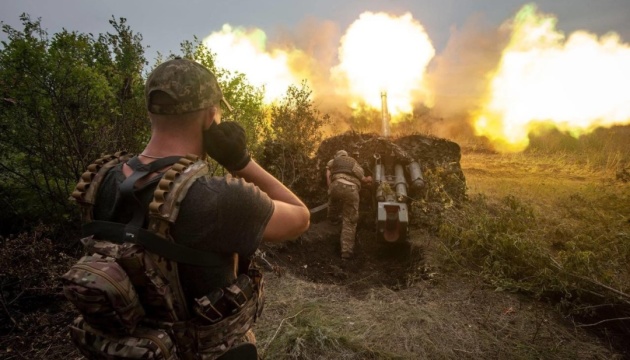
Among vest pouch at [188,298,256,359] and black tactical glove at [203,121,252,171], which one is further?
black tactical glove at [203,121,252,171]

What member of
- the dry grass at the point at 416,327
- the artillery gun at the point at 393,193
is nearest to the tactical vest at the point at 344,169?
the artillery gun at the point at 393,193

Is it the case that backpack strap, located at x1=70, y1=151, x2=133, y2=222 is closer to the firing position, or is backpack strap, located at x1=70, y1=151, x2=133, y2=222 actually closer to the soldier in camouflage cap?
the soldier in camouflage cap

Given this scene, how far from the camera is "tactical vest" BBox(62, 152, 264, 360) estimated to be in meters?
1.28

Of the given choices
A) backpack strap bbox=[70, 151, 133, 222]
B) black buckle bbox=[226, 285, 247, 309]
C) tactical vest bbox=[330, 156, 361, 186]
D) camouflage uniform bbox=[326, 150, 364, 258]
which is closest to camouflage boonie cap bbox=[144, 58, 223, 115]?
backpack strap bbox=[70, 151, 133, 222]

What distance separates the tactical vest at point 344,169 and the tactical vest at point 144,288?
18.8ft

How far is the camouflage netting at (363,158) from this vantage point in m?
8.27

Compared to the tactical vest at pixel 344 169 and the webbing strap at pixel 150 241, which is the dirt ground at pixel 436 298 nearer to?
the tactical vest at pixel 344 169

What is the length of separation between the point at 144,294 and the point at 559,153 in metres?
19.9

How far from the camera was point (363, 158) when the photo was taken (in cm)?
871

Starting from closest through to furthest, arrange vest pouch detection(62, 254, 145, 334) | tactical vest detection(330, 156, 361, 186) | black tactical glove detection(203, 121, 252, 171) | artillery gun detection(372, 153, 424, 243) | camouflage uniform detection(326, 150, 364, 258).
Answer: vest pouch detection(62, 254, 145, 334) → black tactical glove detection(203, 121, 252, 171) → artillery gun detection(372, 153, 424, 243) → camouflage uniform detection(326, 150, 364, 258) → tactical vest detection(330, 156, 361, 186)

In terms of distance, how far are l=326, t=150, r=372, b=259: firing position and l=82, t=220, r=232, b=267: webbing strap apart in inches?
205

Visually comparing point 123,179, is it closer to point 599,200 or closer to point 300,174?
point 300,174

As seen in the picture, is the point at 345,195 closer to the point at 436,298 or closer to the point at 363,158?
the point at 363,158

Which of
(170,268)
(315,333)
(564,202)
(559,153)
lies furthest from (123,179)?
(559,153)
